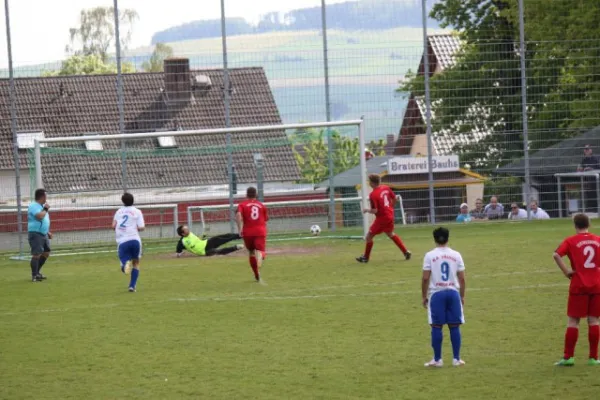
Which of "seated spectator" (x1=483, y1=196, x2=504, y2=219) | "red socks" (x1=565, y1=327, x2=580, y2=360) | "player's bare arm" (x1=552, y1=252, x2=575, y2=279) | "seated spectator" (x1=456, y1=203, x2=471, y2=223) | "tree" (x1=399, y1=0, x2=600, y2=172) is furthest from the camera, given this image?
"seated spectator" (x1=483, y1=196, x2=504, y2=219)

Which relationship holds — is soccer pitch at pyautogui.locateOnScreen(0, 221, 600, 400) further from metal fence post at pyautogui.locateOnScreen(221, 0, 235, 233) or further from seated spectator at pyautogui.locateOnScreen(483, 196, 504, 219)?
seated spectator at pyautogui.locateOnScreen(483, 196, 504, 219)

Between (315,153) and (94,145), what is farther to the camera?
(94,145)

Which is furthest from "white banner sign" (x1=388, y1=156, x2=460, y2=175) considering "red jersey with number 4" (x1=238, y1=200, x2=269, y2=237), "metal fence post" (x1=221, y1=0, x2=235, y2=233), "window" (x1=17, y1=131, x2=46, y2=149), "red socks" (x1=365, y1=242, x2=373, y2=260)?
"red jersey with number 4" (x1=238, y1=200, x2=269, y2=237)

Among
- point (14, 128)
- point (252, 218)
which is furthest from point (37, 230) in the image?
point (14, 128)

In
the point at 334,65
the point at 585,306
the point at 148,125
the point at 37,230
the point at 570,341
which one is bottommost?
the point at 570,341

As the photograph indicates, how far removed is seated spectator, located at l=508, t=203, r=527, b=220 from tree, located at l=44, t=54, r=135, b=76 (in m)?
12.0

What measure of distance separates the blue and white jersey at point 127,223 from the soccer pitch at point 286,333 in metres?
0.97

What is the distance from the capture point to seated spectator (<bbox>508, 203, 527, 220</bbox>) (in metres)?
30.2

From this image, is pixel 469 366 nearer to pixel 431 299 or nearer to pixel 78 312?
pixel 431 299

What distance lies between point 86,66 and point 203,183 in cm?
959

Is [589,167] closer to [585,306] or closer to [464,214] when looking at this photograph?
[464,214]

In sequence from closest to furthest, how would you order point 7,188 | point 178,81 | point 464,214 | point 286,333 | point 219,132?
point 286,333, point 219,132, point 7,188, point 464,214, point 178,81

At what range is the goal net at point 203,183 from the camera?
2766 centimetres

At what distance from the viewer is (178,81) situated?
1268 inches
